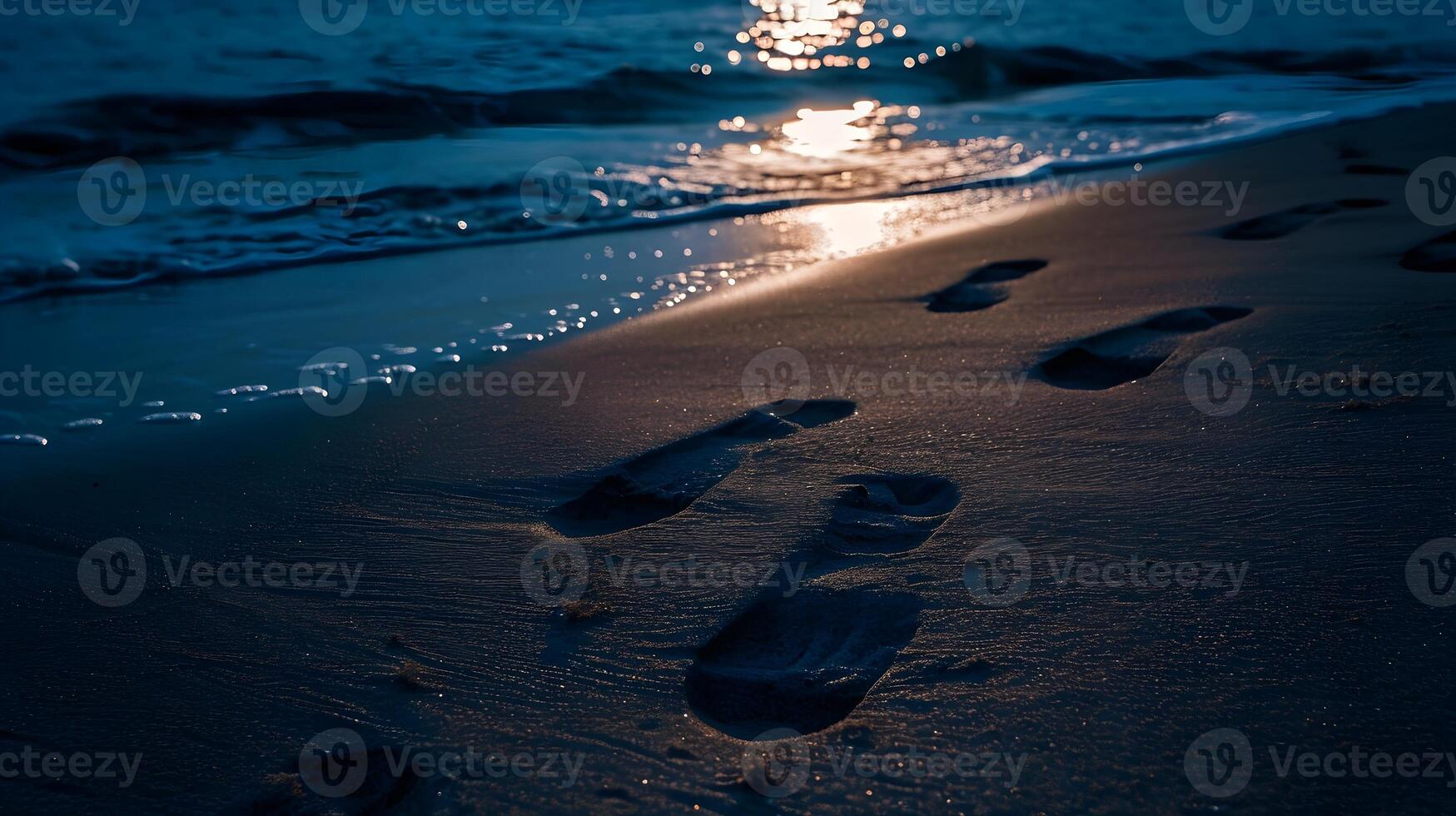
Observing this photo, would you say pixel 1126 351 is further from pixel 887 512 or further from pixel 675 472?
pixel 675 472

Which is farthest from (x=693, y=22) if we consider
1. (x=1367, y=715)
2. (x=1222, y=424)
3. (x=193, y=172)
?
(x=1367, y=715)

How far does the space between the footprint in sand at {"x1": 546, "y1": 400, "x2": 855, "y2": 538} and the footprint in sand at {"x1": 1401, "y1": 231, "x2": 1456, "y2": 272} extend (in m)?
1.97

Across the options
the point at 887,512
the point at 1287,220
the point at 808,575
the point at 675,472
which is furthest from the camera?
the point at 1287,220

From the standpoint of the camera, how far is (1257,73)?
9.77m

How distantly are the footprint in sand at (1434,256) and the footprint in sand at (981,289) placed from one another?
3.79 ft

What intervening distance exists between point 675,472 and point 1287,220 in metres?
3.00

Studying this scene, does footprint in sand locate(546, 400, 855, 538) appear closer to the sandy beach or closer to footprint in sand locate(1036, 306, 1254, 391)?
the sandy beach

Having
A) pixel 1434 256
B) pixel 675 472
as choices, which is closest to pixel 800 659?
pixel 675 472

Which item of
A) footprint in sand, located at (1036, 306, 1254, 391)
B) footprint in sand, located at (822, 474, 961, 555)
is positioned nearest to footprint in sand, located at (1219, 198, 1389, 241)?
footprint in sand, located at (1036, 306, 1254, 391)

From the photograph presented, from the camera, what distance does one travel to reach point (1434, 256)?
3.45 metres

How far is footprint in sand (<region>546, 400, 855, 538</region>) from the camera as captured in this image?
234cm

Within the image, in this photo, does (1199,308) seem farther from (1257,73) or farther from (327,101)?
(1257,73)

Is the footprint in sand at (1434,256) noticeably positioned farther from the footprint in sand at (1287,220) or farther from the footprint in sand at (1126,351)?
the footprint in sand at (1126,351)

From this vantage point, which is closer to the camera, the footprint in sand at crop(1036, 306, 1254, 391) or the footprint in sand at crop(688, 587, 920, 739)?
the footprint in sand at crop(688, 587, 920, 739)
